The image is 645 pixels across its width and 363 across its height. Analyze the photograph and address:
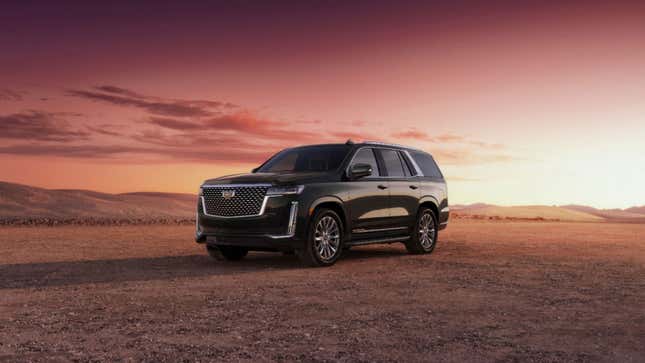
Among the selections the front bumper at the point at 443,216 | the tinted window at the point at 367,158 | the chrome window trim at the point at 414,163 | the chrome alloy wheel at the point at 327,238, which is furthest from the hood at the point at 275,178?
the front bumper at the point at 443,216

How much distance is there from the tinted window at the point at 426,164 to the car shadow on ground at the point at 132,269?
2152 mm

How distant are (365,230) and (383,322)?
5.73 metres

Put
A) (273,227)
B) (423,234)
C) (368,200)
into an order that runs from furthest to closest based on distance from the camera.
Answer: (423,234) → (368,200) → (273,227)

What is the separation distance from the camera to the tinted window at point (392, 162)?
13.7 metres

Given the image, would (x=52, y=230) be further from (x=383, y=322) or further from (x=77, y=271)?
(x=383, y=322)

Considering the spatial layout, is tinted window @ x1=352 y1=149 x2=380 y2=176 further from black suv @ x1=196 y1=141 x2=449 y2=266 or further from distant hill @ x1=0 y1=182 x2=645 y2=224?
distant hill @ x1=0 y1=182 x2=645 y2=224

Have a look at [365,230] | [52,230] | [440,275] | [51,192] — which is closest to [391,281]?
[440,275]

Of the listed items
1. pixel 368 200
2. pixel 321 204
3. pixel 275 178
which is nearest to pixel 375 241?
pixel 368 200

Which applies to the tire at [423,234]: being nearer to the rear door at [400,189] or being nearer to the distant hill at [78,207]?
the rear door at [400,189]

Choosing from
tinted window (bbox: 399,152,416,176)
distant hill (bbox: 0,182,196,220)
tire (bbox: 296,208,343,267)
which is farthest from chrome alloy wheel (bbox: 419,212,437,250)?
distant hill (bbox: 0,182,196,220)

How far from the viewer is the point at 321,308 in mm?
7832

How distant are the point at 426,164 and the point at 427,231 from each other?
4.87ft

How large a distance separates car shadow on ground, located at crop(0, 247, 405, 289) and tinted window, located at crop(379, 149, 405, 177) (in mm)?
1722

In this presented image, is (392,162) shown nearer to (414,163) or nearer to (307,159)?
(414,163)
